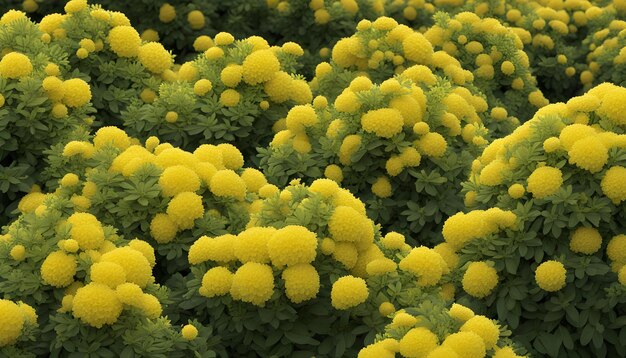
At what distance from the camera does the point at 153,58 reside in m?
7.27

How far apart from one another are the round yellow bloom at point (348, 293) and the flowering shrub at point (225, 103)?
7.79ft

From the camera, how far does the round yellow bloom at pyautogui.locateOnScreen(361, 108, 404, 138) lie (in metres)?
5.84

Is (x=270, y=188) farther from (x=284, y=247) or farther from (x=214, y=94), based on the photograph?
(x=214, y=94)

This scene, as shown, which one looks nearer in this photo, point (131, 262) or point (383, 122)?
point (131, 262)

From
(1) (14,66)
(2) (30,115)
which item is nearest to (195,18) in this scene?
(1) (14,66)

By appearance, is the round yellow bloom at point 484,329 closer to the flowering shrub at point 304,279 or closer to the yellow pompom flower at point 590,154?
the flowering shrub at point 304,279

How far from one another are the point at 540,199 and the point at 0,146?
3.48 metres

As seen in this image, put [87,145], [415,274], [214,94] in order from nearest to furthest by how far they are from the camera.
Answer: [415,274] → [87,145] → [214,94]

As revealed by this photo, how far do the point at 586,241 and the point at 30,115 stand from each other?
3.60m

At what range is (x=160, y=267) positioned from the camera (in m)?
5.49

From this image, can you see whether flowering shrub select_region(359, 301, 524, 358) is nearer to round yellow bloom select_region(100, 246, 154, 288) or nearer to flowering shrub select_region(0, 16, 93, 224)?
round yellow bloom select_region(100, 246, 154, 288)

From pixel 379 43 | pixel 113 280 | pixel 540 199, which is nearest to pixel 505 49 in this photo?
pixel 379 43

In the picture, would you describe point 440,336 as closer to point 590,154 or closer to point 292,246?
point 292,246

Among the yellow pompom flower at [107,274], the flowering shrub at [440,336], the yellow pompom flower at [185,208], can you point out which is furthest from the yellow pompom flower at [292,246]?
the yellow pompom flower at [185,208]
